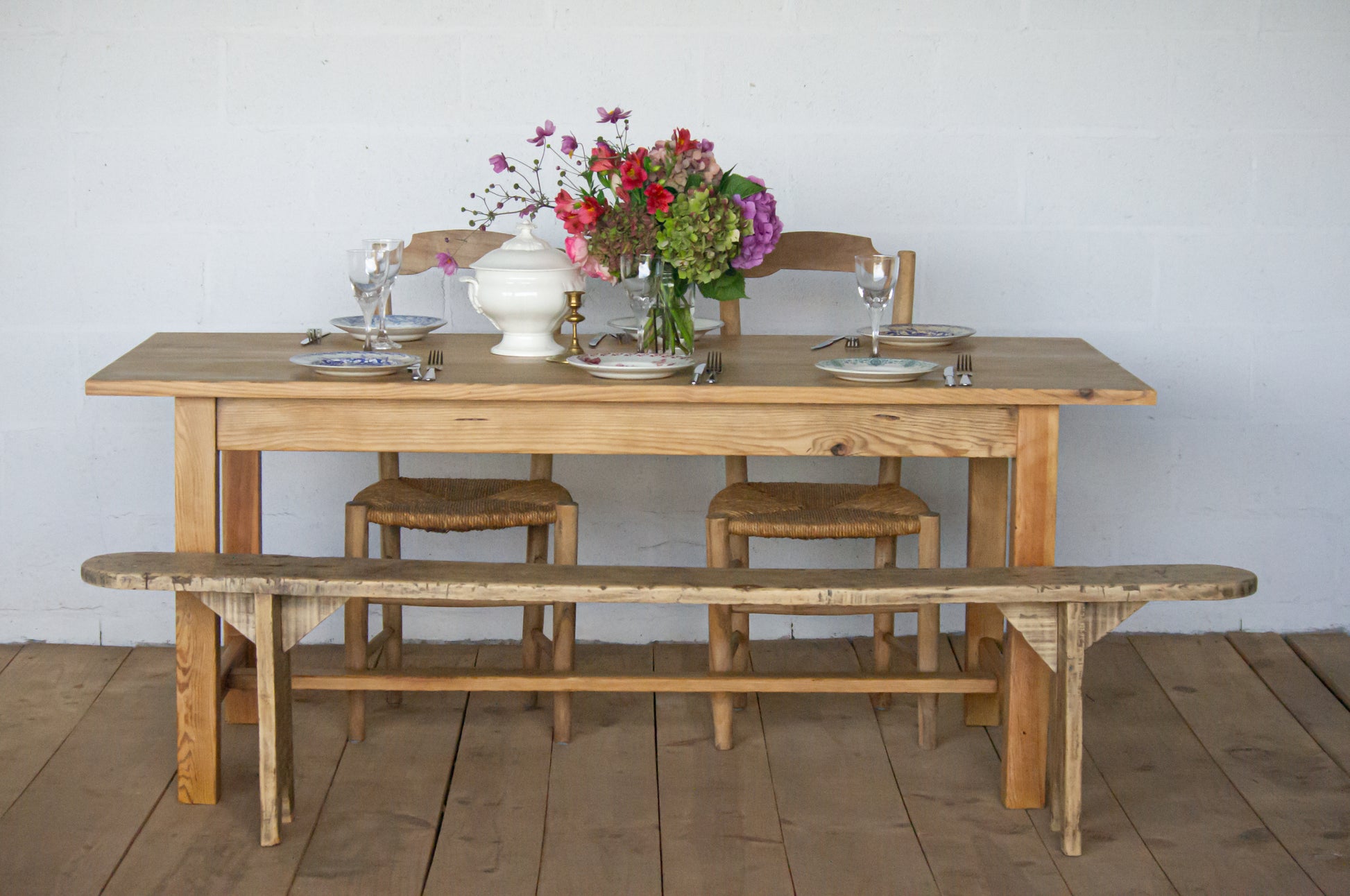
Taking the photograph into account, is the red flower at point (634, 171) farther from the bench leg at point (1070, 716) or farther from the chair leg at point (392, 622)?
the bench leg at point (1070, 716)

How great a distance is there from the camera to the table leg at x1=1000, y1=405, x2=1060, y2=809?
2.00 meters

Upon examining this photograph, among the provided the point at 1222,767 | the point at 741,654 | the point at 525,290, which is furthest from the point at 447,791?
the point at 1222,767

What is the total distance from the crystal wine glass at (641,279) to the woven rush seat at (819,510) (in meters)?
0.36

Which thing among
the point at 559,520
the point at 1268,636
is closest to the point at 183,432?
the point at 559,520

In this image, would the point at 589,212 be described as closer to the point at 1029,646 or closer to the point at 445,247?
the point at 445,247

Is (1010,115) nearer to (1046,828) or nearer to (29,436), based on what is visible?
(1046,828)

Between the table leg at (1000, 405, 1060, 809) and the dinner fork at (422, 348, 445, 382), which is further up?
the dinner fork at (422, 348, 445, 382)

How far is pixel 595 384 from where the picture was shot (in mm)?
1968

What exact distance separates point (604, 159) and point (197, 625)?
0.98 meters

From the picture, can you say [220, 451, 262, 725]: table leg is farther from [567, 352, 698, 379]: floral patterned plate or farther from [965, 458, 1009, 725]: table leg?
[965, 458, 1009, 725]: table leg

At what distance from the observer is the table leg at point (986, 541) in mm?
2359

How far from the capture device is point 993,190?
9.23 feet

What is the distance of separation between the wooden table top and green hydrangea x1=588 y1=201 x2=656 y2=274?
0.20 meters

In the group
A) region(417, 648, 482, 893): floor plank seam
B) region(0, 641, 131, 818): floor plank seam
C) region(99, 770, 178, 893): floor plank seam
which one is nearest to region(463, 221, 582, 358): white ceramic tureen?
region(417, 648, 482, 893): floor plank seam
